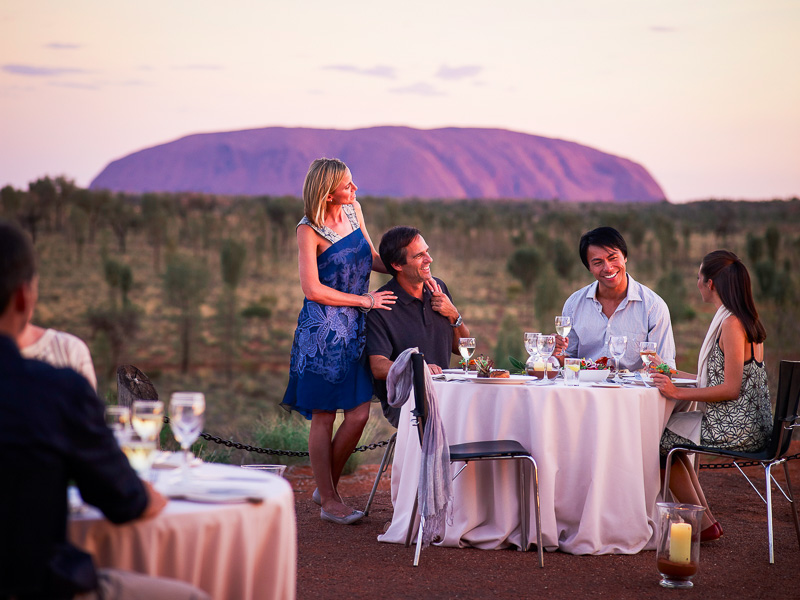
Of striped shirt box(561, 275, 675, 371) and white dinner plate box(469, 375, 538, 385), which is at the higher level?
striped shirt box(561, 275, 675, 371)

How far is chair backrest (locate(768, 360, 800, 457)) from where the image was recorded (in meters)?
3.70

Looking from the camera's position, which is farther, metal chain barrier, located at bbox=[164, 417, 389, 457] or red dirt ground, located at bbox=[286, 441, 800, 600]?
metal chain barrier, located at bbox=[164, 417, 389, 457]

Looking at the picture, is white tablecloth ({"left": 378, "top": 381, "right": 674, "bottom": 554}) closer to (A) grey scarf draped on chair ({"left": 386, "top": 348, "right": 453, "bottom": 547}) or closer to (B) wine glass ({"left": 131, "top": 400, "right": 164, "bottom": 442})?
(A) grey scarf draped on chair ({"left": 386, "top": 348, "right": 453, "bottom": 547})

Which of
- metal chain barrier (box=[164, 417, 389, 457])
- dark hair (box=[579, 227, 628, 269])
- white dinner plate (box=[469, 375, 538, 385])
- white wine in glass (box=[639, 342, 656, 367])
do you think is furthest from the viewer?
metal chain barrier (box=[164, 417, 389, 457])

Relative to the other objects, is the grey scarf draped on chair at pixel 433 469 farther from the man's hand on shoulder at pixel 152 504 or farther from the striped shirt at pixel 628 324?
the man's hand on shoulder at pixel 152 504

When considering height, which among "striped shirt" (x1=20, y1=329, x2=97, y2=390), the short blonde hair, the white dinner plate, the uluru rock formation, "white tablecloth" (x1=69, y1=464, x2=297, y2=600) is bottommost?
"white tablecloth" (x1=69, y1=464, x2=297, y2=600)

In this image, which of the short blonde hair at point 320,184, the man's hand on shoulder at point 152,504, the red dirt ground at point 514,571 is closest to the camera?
the man's hand on shoulder at point 152,504

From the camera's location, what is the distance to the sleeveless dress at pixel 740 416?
387 centimetres

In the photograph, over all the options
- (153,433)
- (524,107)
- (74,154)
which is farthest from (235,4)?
(153,433)

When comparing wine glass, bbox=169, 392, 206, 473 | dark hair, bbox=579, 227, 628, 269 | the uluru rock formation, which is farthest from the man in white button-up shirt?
the uluru rock formation

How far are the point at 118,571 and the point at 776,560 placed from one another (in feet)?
10.7

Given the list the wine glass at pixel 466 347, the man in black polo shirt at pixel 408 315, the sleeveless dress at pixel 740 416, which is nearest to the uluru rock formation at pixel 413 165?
the man in black polo shirt at pixel 408 315

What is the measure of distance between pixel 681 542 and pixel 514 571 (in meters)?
0.70

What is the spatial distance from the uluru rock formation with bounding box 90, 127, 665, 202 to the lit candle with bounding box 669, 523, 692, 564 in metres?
32.9
